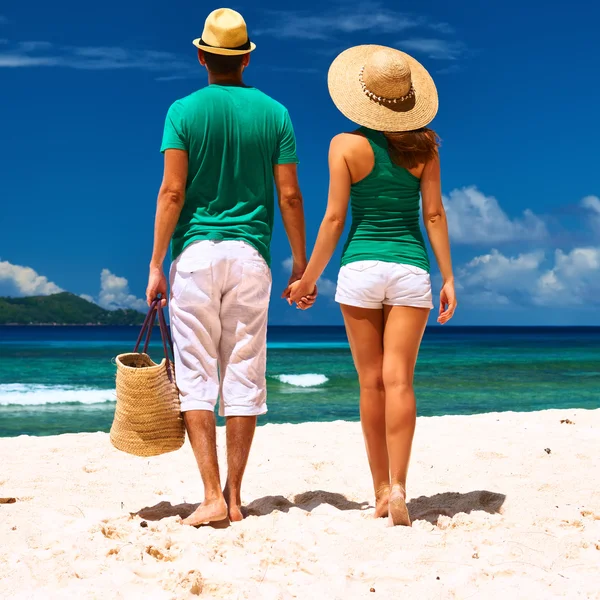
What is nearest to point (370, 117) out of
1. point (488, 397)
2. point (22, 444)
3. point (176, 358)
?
point (176, 358)

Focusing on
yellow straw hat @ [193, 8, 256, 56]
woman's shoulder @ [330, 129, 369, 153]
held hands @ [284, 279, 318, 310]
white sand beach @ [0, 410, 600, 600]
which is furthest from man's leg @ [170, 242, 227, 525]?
yellow straw hat @ [193, 8, 256, 56]

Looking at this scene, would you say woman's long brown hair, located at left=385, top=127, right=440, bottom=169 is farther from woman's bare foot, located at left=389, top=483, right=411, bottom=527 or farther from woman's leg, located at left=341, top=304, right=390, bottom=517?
woman's bare foot, located at left=389, top=483, right=411, bottom=527

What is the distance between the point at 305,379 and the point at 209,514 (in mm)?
18495

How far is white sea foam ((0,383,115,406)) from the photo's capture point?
15.4 m

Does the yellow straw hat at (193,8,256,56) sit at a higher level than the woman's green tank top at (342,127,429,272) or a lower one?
higher

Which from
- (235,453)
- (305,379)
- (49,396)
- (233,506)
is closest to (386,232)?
(235,453)

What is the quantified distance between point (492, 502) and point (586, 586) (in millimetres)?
1391

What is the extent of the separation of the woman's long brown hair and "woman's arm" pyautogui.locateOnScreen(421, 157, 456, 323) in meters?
0.05

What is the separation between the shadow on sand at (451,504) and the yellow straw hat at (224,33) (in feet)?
8.51

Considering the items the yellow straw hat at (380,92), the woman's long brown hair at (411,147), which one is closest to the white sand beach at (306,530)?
the woman's long brown hair at (411,147)

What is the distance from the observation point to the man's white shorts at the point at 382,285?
3793 millimetres

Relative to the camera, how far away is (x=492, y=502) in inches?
177

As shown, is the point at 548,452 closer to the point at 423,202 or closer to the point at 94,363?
the point at 423,202

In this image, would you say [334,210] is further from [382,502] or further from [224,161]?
[382,502]
